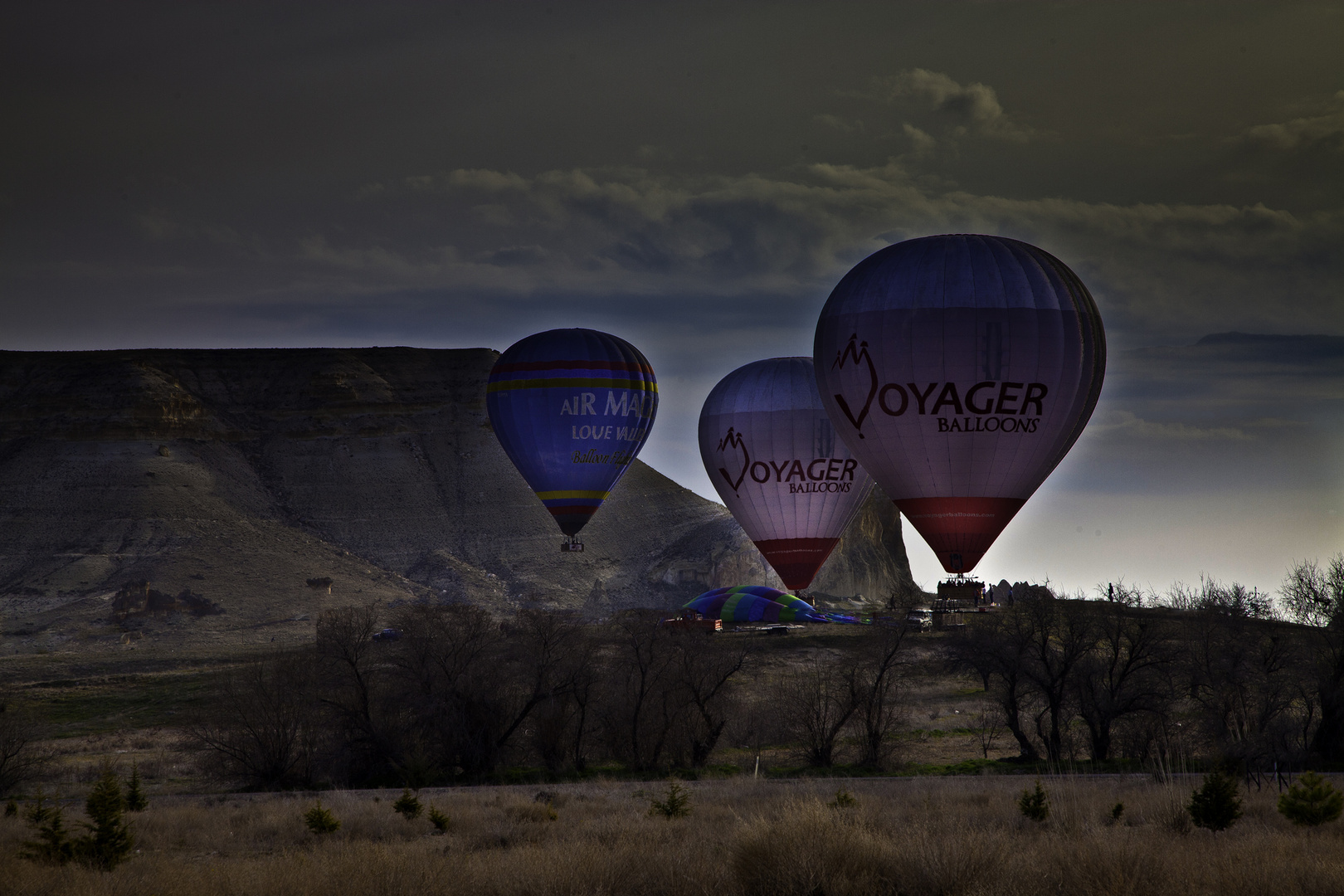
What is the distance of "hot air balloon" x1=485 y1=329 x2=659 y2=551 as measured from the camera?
56750 mm

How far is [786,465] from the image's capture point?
56.4 metres

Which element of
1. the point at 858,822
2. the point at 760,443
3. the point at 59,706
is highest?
A: the point at 760,443

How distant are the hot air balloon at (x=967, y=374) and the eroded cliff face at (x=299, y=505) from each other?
73114 mm

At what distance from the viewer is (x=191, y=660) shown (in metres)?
82.2

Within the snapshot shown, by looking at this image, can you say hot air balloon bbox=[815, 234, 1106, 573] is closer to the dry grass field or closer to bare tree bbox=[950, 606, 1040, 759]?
bare tree bbox=[950, 606, 1040, 759]

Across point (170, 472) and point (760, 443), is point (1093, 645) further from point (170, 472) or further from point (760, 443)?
point (170, 472)

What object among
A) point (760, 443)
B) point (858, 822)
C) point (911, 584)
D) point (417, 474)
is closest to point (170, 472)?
point (417, 474)

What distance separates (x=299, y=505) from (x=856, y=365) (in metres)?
117

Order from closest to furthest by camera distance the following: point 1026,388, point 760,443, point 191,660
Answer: point 1026,388 → point 760,443 → point 191,660

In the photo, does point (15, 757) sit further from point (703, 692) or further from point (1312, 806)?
point (1312, 806)

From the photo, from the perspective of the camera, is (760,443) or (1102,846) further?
(760,443)

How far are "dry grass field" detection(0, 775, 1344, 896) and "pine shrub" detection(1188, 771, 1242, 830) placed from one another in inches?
8.6

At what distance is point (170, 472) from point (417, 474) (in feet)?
89.4

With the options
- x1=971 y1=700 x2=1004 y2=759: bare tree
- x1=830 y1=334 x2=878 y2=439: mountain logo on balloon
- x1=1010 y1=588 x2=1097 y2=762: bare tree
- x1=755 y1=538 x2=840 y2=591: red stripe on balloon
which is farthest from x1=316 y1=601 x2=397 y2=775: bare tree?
x1=755 y1=538 x2=840 y2=591: red stripe on balloon
